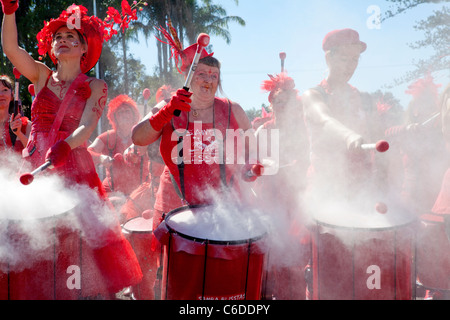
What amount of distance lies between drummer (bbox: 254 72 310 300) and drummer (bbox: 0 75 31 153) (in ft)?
7.40

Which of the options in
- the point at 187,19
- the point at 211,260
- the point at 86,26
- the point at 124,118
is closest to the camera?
the point at 211,260

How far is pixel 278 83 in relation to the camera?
3.95 m

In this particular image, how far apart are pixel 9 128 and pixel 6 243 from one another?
179 cm

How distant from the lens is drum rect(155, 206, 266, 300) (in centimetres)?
178

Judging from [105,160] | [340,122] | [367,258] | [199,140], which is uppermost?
[340,122]

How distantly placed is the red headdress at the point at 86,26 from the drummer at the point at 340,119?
5.11 ft

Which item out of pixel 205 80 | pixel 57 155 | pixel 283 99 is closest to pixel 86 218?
pixel 57 155

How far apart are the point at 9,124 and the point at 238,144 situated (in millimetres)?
2189

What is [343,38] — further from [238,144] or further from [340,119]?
[238,144]

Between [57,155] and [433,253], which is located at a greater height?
[57,155]

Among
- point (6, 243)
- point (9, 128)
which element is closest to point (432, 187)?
point (6, 243)

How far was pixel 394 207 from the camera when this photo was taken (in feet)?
7.50

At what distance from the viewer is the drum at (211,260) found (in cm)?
178
